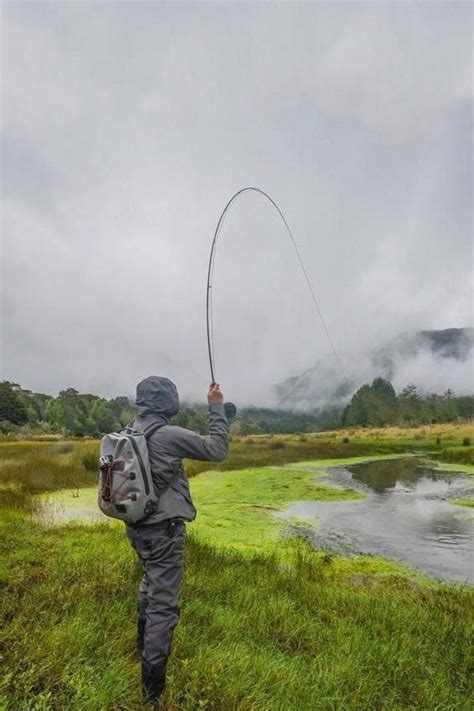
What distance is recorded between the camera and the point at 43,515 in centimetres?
1136

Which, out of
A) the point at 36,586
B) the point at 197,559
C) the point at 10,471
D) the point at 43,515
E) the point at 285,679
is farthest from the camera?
the point at 10,471

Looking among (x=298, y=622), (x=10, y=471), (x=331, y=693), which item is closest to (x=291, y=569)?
(x=298, y=622)

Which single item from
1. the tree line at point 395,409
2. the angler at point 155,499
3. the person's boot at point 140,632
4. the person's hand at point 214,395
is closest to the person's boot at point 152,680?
the angler at point 155,499

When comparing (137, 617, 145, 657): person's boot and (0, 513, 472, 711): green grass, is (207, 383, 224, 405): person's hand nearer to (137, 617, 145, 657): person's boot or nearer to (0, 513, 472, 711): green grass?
(137, 617, 145, 657): person's boot

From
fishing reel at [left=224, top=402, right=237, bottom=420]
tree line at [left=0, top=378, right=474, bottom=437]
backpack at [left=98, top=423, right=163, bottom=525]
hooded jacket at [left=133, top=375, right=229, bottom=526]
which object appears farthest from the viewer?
tree line at [left=0, top=378, right=474, bottom=437]

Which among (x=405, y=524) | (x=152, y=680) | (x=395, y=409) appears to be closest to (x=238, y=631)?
(x=152, y=680)

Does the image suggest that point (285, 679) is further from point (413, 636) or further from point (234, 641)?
point (413, 636)

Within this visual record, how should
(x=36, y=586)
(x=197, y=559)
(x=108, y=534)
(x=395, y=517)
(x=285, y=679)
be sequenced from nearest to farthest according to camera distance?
1. (x=285, y=679)
2. (x=36, y=586)
3. (x=197, y=559)
4. (x=108, y=534)
5. (x=395, y=517)

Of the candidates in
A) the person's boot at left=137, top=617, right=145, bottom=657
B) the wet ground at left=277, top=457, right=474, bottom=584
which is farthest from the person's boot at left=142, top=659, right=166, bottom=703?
the wet ground at left=277, top=457, right=474, bottom=584

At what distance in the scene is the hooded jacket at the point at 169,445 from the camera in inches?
138

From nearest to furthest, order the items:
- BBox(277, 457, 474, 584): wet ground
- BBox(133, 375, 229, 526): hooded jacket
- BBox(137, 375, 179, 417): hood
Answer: BBox(133, 375, 229, 526): hooded jacket, BBox(137, 375, 179, 417): hood, BBox(277, 457, 474, 584): wet ground

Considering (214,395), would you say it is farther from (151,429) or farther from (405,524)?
(405,524)

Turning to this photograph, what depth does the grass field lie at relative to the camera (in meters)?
3.35

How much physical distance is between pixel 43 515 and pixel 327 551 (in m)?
7.09
